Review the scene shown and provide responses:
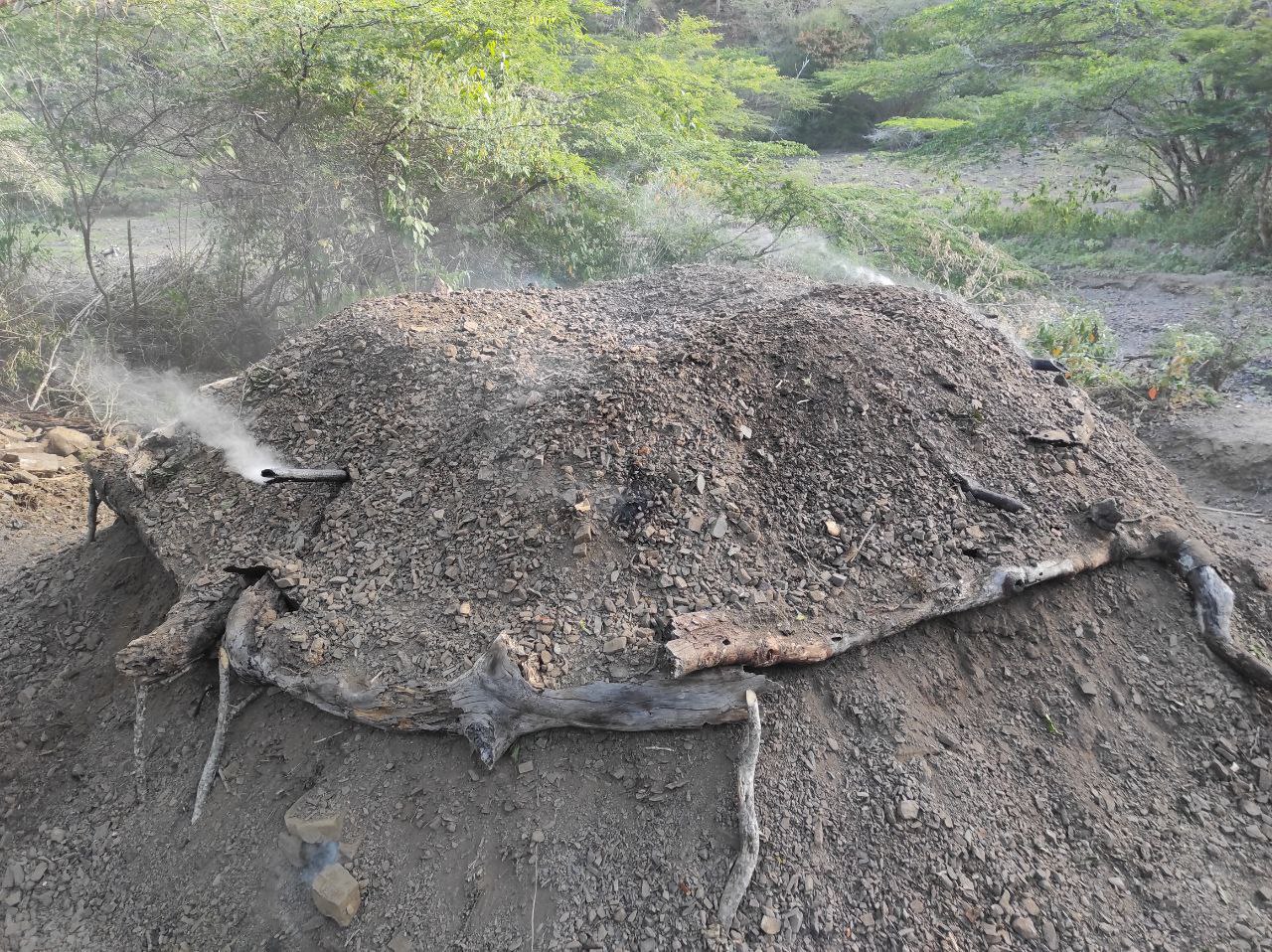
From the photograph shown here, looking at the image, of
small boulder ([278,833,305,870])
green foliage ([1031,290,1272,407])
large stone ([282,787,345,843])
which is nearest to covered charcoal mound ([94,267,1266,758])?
large stone ([282,787,345,843])

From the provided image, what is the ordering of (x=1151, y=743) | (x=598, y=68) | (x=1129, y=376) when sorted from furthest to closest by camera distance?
1. (x=598, y=68)
2. (x=1129, y=376)
3. (x=1151, y=743)

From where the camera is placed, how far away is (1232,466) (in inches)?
162

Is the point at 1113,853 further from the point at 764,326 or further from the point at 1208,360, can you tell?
the point at 1208,360

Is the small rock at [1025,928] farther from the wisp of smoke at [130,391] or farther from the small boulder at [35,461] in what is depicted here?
the small boulder at [35,461]

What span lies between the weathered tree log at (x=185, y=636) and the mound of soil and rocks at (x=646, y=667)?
0.06 ft

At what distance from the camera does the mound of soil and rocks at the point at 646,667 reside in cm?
197

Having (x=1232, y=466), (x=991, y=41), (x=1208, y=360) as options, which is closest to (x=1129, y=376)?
(x=1208, y=360)

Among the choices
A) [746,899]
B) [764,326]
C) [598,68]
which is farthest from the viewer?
[598,68]

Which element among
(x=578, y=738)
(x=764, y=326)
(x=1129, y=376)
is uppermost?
(x=764, y=326)

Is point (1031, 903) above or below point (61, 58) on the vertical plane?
below

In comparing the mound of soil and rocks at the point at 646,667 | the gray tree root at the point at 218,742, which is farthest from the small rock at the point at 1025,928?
the gray tree root at the point at 218,742

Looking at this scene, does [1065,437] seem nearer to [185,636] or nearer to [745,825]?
[745,825]

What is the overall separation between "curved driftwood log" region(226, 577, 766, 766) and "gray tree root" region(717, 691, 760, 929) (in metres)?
0.06

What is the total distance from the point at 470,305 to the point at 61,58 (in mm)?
3171
